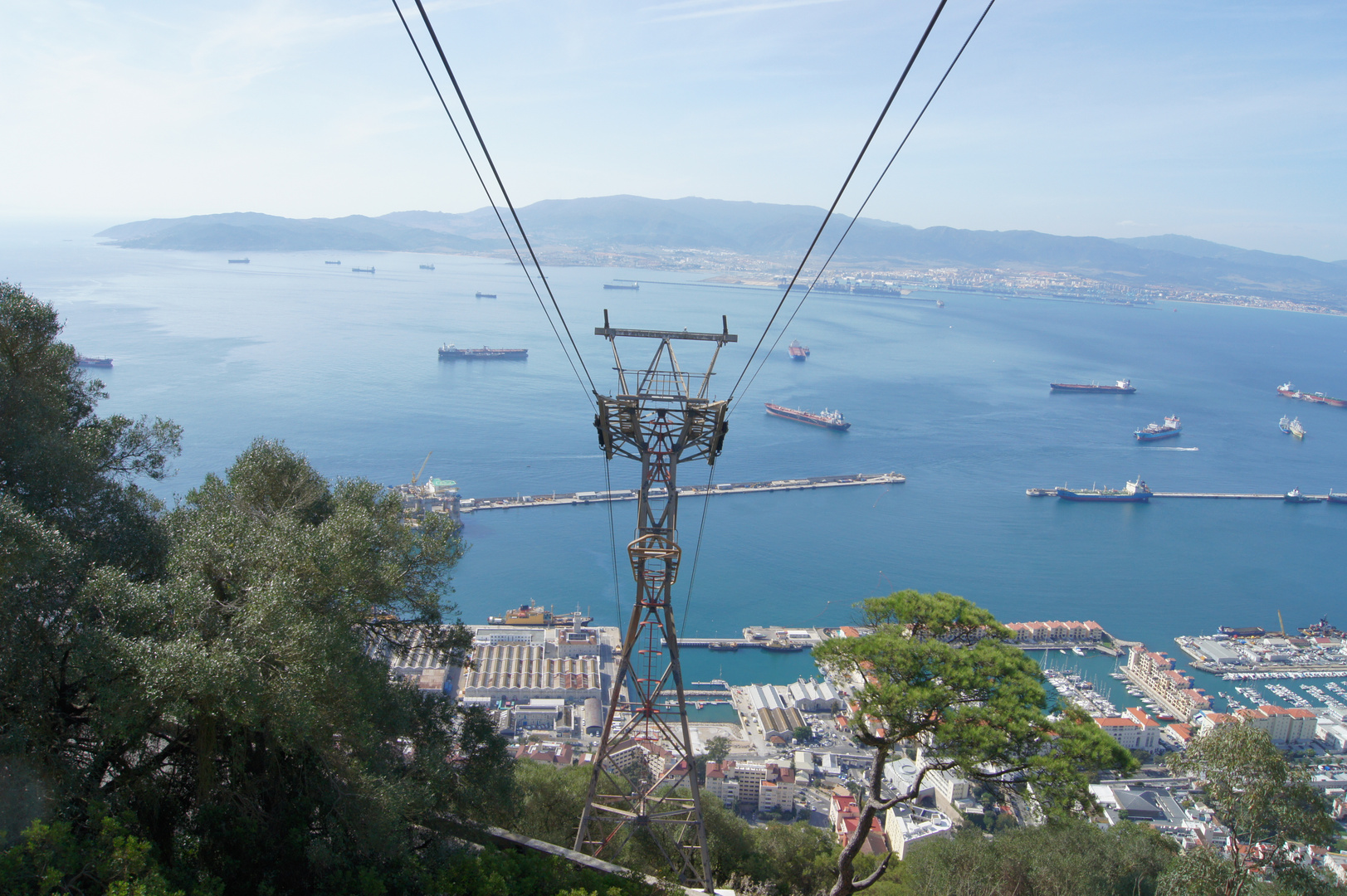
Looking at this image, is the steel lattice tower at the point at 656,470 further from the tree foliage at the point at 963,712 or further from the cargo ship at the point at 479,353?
the cargo ship at the point at 479,353

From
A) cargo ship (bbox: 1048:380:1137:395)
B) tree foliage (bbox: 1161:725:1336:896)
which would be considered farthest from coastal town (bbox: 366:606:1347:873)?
cargo ship (bbox: 1048:380:1137:395)

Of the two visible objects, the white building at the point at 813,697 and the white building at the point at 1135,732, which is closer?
the white building at the point at 1135,732

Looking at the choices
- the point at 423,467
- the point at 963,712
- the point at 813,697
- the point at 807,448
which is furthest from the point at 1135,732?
the point at 423,467

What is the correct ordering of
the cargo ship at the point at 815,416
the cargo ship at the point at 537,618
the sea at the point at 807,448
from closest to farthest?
the cargo ship at the point at 537,618 → the sea at the point at 807,448 → the cargo ship at the point at 815,416

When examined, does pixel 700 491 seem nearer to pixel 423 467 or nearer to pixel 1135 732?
pixel 423 467

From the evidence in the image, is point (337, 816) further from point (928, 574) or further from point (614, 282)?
point (614, 282)

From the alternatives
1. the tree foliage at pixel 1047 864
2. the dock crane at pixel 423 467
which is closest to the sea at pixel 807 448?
the dock crane at pixel 423 467
